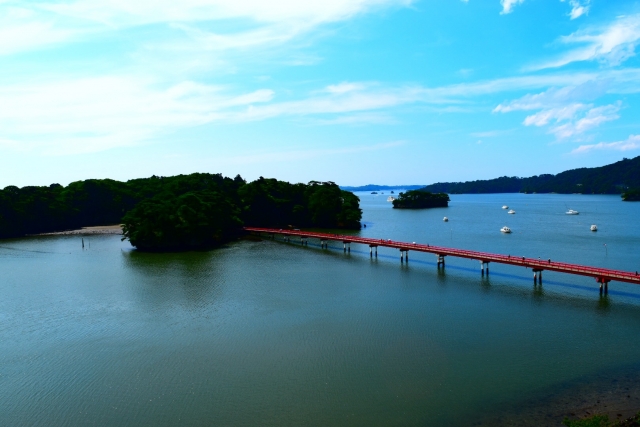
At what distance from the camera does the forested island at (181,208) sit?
7038 centimetres

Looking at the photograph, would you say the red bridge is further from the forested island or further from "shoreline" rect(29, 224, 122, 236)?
"shoreline" rect(29, 224, 122, 236)

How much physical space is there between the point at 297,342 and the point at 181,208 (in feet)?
158

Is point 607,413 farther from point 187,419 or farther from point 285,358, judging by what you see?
point 187,419

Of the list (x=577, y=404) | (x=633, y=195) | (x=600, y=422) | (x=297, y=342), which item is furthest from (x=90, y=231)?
(x=633, y=195)

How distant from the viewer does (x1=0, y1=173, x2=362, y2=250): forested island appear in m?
70.4

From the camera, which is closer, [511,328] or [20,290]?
[511,328]

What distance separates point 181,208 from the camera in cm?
7062

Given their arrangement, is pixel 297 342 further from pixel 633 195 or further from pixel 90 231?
pixel 633 195

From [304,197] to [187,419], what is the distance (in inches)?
3607

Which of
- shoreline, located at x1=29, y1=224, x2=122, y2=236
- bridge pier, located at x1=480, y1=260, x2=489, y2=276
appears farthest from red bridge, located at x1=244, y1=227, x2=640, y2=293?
shoreline, located at x1=29, y1=224, x2=122, y2=236

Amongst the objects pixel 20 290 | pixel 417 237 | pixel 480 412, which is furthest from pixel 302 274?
pixel 417 237

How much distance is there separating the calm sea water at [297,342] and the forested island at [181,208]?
16.8 metres

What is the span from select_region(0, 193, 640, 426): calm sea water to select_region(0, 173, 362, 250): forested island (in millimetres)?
16846

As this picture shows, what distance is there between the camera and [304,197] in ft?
362
